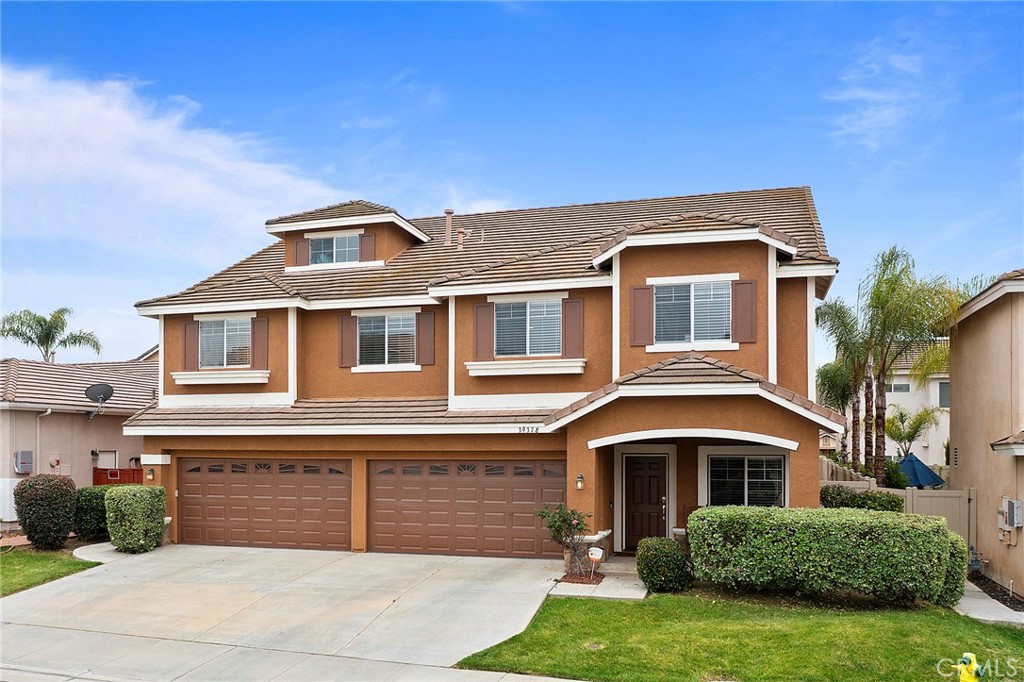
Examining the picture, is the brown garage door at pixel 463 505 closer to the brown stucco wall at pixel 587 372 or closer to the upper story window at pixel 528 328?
the brown stucco wall at pixel 587 372

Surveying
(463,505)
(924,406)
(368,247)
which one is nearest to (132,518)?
(463,505)

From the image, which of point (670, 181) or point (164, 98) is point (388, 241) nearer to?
point (164, 98)

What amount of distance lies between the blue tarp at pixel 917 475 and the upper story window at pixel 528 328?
39.6 ft

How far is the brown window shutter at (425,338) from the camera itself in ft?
61.6

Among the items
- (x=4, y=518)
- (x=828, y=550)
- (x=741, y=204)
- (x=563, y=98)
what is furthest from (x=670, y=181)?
(x=4, y=518)

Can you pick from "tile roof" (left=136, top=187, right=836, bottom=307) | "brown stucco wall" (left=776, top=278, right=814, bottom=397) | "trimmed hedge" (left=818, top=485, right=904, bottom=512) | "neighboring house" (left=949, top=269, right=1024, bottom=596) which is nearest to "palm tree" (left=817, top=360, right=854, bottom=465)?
"neighboring house" (left=949, top=269, right=1024, bottom=596)

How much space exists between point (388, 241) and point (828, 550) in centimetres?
1353

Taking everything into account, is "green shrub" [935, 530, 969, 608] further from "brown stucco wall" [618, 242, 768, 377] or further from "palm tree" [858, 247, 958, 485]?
"palm tree" [858, 247, 958, 485]

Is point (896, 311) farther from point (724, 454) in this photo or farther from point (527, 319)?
point (527, 319)

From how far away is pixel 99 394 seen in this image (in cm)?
2261

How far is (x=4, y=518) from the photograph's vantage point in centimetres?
2061

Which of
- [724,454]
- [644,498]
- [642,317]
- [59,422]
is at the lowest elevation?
[644,498]

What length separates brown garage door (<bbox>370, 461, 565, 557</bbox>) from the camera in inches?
669

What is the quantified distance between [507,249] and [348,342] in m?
4.81
